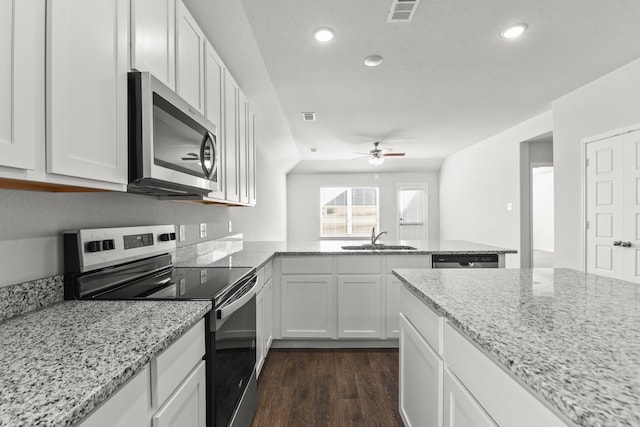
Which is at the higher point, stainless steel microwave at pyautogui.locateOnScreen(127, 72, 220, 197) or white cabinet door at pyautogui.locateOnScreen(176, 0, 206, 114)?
white cabinet door at pyautogui.locateOnScreen(176, 0, 206, 114)

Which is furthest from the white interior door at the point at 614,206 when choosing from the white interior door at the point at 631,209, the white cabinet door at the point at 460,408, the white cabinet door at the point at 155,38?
the white cabinet door at the point at 155,38

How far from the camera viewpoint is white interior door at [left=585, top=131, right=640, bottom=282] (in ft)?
9.94

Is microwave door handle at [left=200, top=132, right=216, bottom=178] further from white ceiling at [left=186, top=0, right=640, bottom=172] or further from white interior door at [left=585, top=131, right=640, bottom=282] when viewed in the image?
white interior door at [left=585, top=131, right=640, bottom=282]

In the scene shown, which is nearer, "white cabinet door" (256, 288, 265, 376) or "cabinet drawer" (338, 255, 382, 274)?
"white cabinet door" (256, 288, 265, 376)

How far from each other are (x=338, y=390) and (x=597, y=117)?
12.0 ft

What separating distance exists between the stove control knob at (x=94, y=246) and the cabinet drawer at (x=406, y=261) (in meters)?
2.18

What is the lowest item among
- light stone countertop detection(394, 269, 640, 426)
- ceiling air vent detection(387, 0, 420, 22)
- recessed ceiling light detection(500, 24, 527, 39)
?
light stone countertop detection(394, 269, 640, 426)

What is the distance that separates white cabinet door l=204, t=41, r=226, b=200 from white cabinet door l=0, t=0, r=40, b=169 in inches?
44.9

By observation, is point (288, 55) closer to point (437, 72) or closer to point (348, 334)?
point (437, 72)

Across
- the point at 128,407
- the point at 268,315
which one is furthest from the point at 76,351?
the point at 268,315

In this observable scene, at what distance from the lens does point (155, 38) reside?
1366mm

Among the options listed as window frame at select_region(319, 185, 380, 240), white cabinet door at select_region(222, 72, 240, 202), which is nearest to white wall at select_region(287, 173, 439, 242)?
window frame at select_region(319, 185, 380, 240)

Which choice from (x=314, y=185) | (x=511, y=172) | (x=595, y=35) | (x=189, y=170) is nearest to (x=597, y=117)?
(x=595, y=35)

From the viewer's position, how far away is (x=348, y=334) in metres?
2.96
